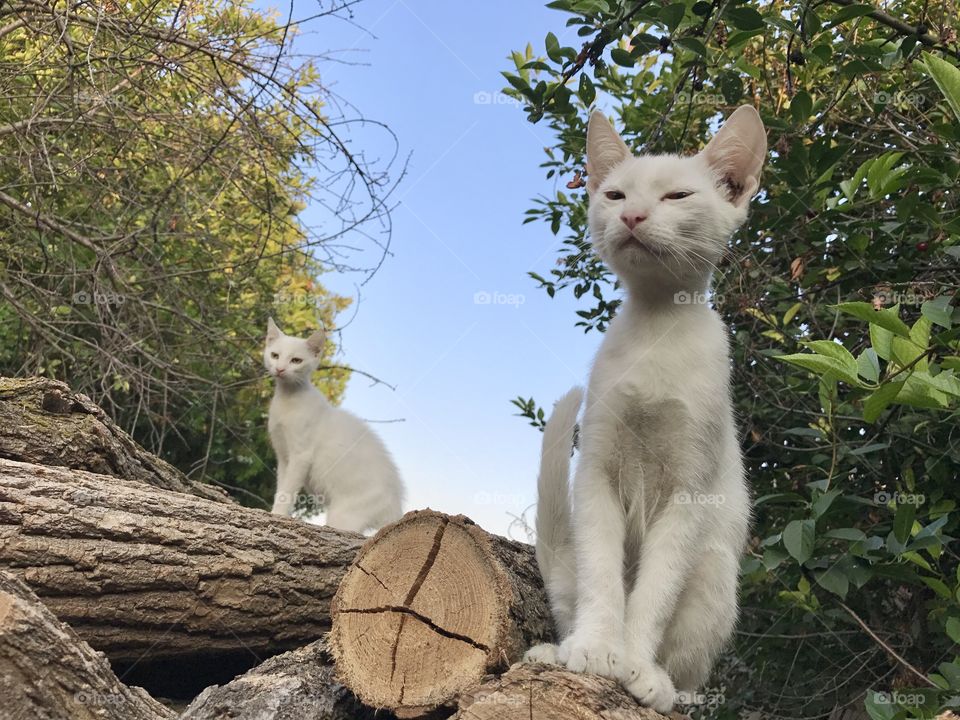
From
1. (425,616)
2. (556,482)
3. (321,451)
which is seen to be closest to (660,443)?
(556,482)

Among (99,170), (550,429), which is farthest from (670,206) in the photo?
(99,170)

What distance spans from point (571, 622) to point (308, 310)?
→ 5.50m

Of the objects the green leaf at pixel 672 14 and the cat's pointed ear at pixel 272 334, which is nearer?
the green leaf at pixel 672 14

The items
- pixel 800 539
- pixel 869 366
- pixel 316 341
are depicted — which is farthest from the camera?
pixel 316 341

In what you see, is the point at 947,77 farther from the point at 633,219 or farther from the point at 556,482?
the point at 556,482

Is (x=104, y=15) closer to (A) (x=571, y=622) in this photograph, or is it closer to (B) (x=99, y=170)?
(B) (x=99, y=170)

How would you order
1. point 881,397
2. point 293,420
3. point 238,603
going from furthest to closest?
point 293,420 → point 238,603 → point 881,397

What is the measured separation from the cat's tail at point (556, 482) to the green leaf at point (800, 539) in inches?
27.7

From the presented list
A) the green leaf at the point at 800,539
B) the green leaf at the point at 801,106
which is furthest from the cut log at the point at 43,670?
the green leaf at the point at 801,106

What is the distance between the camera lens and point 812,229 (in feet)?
11.1

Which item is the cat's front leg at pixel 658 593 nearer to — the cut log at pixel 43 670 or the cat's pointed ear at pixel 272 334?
the cut log at pixel 43 670

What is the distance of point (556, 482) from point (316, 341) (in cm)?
298

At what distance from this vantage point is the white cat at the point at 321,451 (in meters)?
4.94

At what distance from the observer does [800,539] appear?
2566 millimetres
